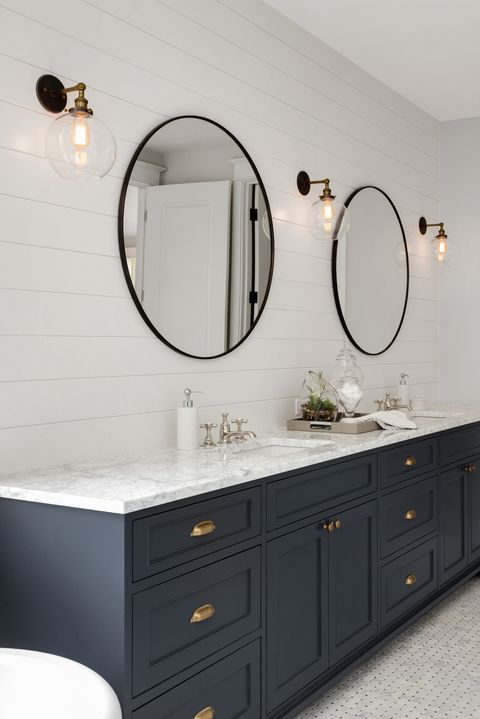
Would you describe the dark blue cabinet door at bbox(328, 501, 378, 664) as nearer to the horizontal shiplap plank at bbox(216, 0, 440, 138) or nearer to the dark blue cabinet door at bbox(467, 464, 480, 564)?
the dark blue cabinet door at bbox(467, 464, 480, 564)

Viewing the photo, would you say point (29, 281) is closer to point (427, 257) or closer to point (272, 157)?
point (272, 157)

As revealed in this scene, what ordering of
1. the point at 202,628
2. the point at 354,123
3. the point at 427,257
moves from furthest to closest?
the point at 427,257, the point at 354,123, the point at 202,628

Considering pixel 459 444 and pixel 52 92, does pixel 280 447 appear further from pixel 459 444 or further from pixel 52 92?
pixel 52 92

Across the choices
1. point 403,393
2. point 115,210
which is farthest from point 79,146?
point 403,393

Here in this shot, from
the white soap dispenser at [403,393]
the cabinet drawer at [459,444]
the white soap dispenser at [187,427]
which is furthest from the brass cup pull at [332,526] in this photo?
the white soap dispenser at [403,393]

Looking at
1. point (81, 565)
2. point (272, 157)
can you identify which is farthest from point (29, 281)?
point (272, 157)

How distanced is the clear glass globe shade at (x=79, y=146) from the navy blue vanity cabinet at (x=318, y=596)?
1.23 meters

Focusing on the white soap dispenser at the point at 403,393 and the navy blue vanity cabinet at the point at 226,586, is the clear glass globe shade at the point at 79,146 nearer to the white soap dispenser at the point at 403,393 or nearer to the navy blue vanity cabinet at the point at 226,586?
the navy blue vanity cabinet at the point at 226,586

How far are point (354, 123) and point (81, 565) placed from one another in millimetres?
2904

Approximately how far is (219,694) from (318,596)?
0.60 meters

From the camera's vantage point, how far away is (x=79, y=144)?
84.9 inches

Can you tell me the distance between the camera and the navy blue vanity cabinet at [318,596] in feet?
7.89

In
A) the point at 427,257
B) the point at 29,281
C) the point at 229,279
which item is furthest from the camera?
the point at 427,257

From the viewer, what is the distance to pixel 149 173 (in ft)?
8.76
